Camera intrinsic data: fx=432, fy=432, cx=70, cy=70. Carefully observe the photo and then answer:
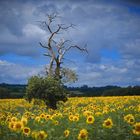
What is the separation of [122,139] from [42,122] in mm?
2886

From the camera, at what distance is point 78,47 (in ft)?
136

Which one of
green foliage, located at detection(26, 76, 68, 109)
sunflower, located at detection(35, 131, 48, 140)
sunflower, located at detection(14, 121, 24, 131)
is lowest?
sunflower, located at detection(35, 131, 48, 140)


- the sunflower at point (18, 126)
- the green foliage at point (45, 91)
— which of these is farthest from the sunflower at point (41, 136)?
the green foliage at point (45, 91)

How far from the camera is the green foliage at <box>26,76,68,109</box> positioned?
25359 millimetres

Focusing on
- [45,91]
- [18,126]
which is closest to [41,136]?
[18,126]

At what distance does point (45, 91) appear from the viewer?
25.2 metres

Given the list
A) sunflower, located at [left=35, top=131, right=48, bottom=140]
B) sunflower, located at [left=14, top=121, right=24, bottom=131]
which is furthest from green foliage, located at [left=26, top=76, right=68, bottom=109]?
sunflower, located at [left=35, top=131, right=48, bottom=140]

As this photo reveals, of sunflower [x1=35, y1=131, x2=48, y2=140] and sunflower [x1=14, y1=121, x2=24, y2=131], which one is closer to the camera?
sunflower [x1=35, y1=131, x2=48, y2=140]

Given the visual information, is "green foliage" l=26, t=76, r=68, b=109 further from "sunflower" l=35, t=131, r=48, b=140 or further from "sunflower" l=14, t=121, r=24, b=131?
"sunflower" l=35, t=131, r=48, b=140

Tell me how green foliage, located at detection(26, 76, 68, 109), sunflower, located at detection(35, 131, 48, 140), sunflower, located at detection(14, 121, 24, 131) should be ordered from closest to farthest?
sunflower, located at detection(35, 131, 48, 140) < sunflower, located at detection(14, 121, 24, 131) < green foliage, located at detection(26, 76, 68, 109)

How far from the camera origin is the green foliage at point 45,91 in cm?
2536

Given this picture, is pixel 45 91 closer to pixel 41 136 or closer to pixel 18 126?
pixel 18 126

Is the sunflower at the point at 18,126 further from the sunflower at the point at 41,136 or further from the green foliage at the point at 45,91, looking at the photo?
the green foliage at the point at 45,91

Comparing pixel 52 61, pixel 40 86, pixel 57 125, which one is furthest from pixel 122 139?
pixel 52 61
